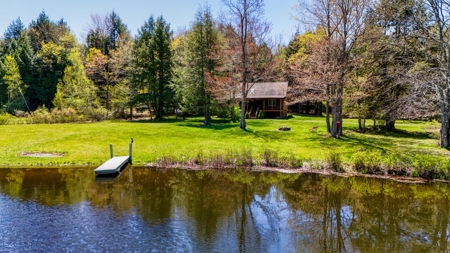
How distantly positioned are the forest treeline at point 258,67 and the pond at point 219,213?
30.2 ft

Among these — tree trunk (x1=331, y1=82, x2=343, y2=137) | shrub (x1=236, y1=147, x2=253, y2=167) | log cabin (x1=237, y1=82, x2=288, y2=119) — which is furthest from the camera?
log cabin (x1=237, y1=82, x2=288, y2=119)

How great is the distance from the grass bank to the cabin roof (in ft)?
51.0

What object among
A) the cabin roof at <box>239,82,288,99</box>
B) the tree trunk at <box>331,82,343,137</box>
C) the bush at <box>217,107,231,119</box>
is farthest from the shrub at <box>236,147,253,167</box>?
the cabin roof at <box>239,82,288,99</box>

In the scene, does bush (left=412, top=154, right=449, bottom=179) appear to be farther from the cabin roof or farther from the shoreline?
the cabin roof

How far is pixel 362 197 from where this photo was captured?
37.9ft

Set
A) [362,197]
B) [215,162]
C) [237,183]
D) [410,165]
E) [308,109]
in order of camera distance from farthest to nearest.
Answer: [308,109] → [215,162] → [410,165] → [237,183] → [362,197]

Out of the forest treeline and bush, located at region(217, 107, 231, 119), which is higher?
the forest treeline

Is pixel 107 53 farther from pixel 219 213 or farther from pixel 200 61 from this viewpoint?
pixel 219 213

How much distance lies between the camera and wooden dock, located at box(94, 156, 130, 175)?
45.4ft

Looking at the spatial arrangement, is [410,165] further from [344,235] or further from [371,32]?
[371,32]

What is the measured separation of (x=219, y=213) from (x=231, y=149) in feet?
26.2

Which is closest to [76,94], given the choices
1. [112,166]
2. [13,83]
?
[13,83]

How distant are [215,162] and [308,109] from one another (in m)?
41.0

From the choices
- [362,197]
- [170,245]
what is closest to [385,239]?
[362,197]
